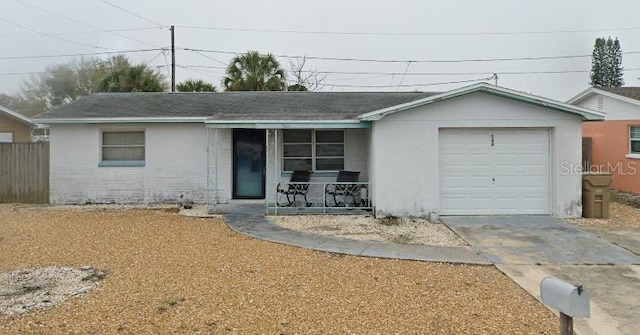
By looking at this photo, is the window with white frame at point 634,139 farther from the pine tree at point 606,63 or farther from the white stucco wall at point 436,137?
the pine tree at point 606,63

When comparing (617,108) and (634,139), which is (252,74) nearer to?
(617,108)

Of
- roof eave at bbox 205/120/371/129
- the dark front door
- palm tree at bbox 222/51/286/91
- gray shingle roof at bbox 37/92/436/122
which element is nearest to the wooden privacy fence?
gray shingle roof at bbox 37/92/436/122

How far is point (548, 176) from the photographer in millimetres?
10438

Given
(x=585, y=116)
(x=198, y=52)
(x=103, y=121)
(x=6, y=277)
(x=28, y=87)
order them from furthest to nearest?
(x=198, y=52) < (x=28, y=87) < (x=103, y=121) < (x=585, y=116) < (x=6, y=277)

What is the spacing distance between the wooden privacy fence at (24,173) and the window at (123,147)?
5.98 feet

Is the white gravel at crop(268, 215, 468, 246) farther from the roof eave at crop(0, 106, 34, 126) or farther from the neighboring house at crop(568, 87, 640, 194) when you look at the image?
the roof eave at crop(0, 106, 34, 126)

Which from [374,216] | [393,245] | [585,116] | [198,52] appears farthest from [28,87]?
[585,116]

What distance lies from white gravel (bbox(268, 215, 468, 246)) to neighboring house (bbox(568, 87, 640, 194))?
9076mm

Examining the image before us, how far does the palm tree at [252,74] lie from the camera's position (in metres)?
23.1

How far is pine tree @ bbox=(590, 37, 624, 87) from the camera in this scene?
49.5m

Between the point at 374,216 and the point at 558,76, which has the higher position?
the point at 558,76

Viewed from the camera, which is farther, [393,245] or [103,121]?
[103,121]

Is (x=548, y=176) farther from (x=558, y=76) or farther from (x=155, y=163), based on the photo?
(x=558, y=76)

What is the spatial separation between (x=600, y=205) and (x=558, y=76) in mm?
30155
